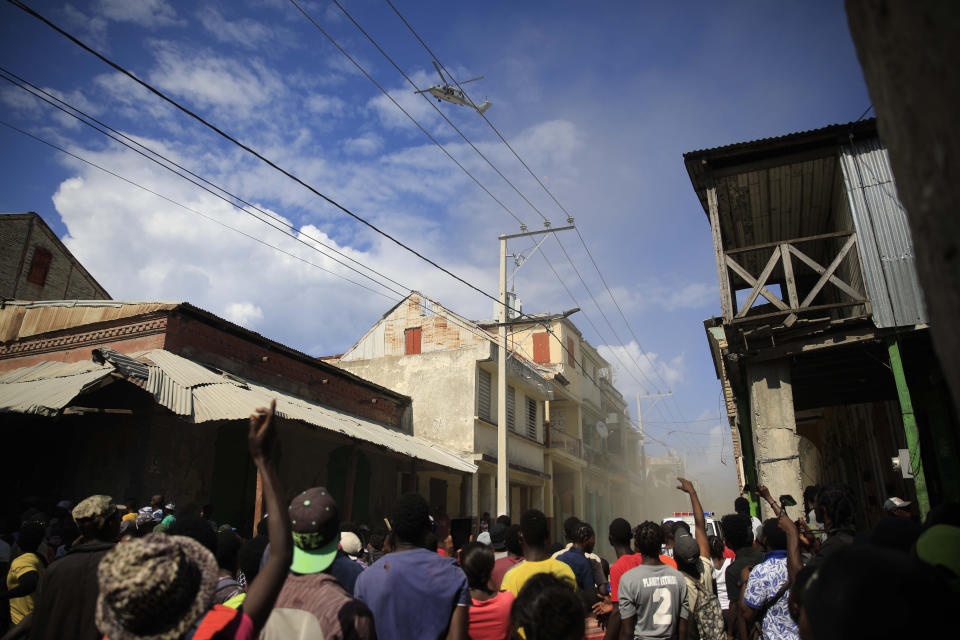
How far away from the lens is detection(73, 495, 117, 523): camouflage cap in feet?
10.9

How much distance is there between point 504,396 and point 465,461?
431 cm

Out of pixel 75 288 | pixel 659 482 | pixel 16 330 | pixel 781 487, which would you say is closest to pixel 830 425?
pixel 781 487

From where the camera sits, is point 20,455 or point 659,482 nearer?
point 20,455

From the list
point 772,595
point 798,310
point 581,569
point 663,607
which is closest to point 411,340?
point 798,310

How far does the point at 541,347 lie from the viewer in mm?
33125

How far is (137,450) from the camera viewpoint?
10578 mm

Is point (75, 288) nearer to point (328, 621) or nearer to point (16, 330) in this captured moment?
point (16, 330)

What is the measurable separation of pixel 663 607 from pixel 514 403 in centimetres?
2110

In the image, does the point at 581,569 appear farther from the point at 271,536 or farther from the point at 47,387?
the point at 47,387

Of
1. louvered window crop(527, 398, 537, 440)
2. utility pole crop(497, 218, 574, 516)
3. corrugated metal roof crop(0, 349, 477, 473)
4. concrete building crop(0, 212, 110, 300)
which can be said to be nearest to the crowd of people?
corrugated metal roof crop(0, 349, 477, 473)

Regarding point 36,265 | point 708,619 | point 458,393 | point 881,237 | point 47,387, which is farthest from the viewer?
point 36,265

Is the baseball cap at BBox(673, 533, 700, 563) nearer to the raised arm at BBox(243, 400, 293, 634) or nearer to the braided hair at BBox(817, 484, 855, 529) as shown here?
the braided hair at BBox(817, 484, 855, 529)

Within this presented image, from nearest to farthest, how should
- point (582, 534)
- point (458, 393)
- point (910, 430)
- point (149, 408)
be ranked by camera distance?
1. point (582, 534)
2. point (910, 430)
3. point (149, 408)
4. point (458, 393)

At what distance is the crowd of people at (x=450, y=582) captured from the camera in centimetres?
133
